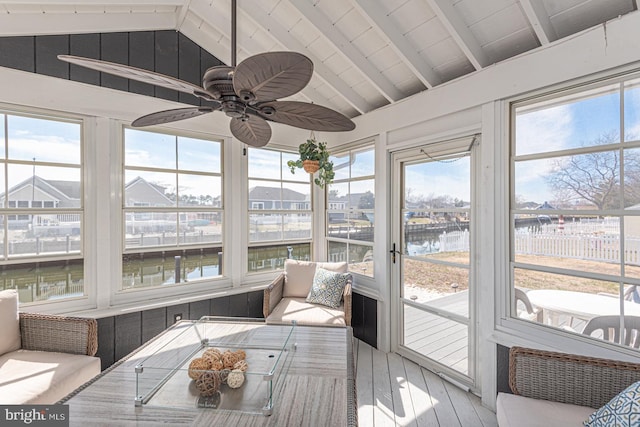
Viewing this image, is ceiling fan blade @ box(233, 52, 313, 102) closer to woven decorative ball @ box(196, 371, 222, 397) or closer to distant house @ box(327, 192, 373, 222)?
woven decorative ball @ box(196, 371, 222, 397)

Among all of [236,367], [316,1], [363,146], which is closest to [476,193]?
[363,146]

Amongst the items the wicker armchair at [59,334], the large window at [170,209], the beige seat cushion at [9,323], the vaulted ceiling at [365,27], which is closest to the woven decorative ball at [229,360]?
the wicker armchair at [59,334]

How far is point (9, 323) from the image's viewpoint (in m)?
1.96

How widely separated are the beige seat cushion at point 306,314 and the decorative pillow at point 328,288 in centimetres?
6

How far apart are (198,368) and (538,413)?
164cm

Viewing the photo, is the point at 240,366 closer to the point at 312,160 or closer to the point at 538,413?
the point at 538,413

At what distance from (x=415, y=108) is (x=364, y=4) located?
0.99m

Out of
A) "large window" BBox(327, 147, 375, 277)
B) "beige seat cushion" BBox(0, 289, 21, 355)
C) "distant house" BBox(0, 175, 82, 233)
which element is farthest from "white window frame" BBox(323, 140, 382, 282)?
"beige seat cushion" BBox(0, 289, 21, 355)

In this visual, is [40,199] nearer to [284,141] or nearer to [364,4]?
[284,141]

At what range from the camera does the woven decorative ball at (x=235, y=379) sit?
1.35m

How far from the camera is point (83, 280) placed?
254 cm

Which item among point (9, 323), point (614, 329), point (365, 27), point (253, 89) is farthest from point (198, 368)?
point (365, 27)

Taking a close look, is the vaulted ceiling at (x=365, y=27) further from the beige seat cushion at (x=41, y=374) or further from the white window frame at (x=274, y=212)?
the beige seat cushion at (x=41, y=374)

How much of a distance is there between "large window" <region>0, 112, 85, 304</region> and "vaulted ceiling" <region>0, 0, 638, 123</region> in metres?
0.73
